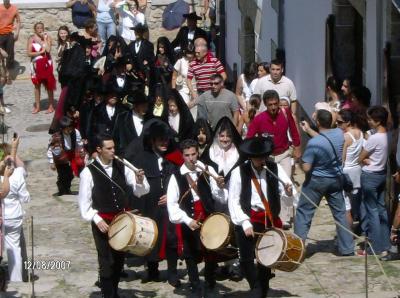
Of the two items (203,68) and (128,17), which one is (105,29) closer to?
(128,17)

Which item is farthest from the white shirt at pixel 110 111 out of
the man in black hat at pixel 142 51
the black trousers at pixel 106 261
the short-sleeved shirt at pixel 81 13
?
the short-sleeved shirt at pixel 81 13

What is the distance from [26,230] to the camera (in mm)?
14781

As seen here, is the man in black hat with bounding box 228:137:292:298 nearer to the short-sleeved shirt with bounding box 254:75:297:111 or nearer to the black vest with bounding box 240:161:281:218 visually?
the black vest with bounding box 240:161:281:218

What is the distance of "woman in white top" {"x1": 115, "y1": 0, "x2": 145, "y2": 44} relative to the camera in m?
23.2

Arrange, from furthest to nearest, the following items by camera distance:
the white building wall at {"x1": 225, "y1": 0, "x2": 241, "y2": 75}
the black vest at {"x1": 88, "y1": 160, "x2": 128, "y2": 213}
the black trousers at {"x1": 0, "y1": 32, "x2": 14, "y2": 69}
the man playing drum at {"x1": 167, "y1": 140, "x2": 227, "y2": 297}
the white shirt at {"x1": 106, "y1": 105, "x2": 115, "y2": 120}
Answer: the black trousers at {"x1": 0, "y1": 32, "x2": 14, "y2": 69}
the white building wall at {"x1": 225, "y1": 0, "x2": 241, "y2": 75}
the white shirt at {"x1": 106, "y1": 105, "x2": 115, "y2": 120}
the man playing drum at {"x1": 167, "y1": 140, "x2": 227, "y2": 297}
the black vest at {"x1": 88, "y1": 160, "x2": 128, "y2": 213}

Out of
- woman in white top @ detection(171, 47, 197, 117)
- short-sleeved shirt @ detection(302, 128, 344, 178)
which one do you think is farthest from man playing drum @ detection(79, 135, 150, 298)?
woman in white top @ detection(171, 47, 197, 117)

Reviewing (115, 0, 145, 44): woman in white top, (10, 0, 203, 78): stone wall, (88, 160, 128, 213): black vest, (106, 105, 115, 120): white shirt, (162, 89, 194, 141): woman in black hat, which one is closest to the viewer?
(88, 160, 128, 213): black vest

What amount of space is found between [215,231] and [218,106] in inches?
177

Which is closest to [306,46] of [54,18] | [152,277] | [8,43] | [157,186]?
[157,186]

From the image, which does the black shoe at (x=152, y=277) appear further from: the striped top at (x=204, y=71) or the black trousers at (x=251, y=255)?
the striped top at (x=204, y=71)

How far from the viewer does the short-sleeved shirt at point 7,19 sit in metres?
23.6

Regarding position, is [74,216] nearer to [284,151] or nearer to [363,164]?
[284,151]

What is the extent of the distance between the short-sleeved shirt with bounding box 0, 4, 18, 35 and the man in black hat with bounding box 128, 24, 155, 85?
11.9 ft

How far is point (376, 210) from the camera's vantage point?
43.6 ft
